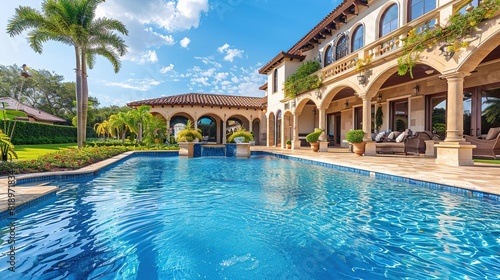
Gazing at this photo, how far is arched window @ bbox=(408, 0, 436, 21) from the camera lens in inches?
400

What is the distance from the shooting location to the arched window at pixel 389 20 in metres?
11.8

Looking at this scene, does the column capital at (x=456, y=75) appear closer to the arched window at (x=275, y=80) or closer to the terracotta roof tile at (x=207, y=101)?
the arched window at (x=275, y=80)

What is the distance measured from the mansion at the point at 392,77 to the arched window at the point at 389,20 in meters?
0.05

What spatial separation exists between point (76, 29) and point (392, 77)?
57.3ft

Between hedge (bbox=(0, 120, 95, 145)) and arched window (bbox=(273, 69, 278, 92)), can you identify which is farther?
arched window (bbox=(273, 69, 278, 92))

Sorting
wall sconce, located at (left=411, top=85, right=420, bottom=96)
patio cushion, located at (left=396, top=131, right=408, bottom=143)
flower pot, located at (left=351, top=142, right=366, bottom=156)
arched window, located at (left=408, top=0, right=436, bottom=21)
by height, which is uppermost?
arched window, located at (left=408, top=0, right=436, bottom=21)

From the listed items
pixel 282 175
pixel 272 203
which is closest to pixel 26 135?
pixel 282 175

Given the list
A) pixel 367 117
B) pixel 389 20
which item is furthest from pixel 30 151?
pixel 389 20

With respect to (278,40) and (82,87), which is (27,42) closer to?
(82,87)

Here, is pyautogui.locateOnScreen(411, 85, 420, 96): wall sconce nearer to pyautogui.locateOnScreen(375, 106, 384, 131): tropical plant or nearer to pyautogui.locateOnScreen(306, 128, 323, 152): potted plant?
pyautogui.locateOnScreen(375, 106, 384, 131): tropical plant

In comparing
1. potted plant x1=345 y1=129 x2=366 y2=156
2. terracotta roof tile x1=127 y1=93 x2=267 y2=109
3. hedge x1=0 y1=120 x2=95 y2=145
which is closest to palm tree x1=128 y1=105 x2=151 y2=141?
terracotta roof tile x1=127 y1=93 x2=267 y2=109

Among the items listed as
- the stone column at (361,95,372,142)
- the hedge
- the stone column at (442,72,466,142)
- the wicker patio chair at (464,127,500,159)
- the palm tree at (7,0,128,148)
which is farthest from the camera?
the hedge

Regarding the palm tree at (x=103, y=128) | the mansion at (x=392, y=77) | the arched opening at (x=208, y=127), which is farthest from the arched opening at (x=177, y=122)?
the mansion at (x=392, y=77)

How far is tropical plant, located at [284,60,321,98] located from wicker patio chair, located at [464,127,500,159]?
805 cm
